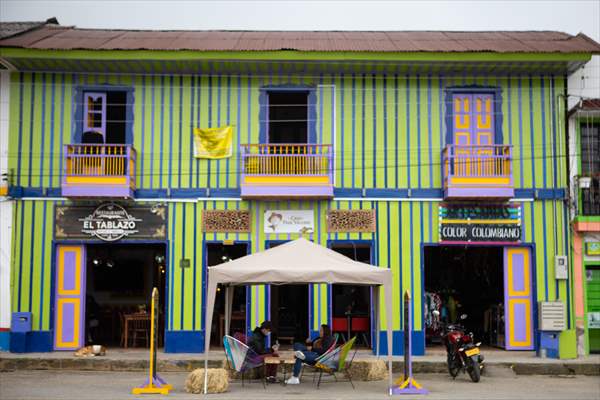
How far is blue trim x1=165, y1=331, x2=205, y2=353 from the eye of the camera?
59.7ft

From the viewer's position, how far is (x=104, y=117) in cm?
1872

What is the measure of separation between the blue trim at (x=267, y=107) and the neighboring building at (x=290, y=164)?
1.3 inches

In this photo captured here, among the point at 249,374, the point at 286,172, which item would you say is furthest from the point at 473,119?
the point at 249,374

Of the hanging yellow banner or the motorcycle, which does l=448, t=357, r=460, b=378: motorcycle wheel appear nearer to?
the motorcycle

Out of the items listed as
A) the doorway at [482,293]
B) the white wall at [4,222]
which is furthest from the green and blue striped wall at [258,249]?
the doorway at [482,293]

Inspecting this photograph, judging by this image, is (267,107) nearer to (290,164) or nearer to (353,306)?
(290,164)

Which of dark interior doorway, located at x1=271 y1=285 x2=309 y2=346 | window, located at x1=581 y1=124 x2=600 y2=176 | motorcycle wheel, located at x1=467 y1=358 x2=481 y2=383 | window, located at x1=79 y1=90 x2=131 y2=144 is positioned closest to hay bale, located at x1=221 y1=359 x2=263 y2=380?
dark interior doorway, located at x1=271 y1=285 x2=309 y2=346

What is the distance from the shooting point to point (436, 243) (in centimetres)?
1848

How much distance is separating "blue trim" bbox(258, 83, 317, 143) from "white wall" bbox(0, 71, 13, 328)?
225 inches

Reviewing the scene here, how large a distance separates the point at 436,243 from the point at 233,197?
15.4 feet

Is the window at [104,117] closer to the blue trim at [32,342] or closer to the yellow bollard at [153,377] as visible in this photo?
the blue trim at [32,342]

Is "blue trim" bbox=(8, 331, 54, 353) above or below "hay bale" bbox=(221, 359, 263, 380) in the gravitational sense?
above

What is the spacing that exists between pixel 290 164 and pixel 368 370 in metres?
5.19

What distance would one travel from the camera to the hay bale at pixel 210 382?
43.7 feet
